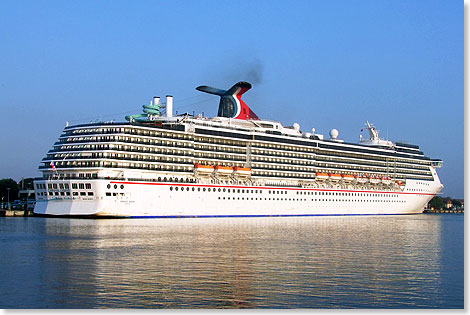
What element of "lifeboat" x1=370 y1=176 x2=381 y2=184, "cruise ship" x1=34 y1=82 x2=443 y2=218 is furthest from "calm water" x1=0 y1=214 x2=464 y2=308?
"lifeboat" x1=370 y1=176 x2=381 y2=184

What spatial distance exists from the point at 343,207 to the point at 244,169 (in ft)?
68.7

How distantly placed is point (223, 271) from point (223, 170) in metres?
45.8

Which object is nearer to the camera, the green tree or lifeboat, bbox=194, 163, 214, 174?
lifeboat, bbox=194, 163, 214, 174

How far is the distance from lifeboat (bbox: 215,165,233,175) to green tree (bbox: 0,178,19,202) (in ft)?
173

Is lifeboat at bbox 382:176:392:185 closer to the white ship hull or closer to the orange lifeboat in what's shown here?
the orange lifeboat

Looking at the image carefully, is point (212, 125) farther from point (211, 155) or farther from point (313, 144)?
point (313, 144)

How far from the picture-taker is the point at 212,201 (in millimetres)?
67938

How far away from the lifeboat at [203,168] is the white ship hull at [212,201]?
7.82 feet

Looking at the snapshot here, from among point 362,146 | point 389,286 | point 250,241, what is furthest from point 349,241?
point 362,146

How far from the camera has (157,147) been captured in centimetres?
6469

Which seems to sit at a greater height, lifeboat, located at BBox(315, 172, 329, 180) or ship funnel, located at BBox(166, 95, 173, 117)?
ship funnel, located at BBox(166, 95, 173, 117)

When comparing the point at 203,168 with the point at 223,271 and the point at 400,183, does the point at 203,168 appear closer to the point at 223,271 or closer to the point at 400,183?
the point at 400,183

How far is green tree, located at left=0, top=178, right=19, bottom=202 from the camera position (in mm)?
106688

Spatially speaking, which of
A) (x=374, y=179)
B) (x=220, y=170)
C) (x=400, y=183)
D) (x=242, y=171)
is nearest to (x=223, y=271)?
(x=220, y=170)
